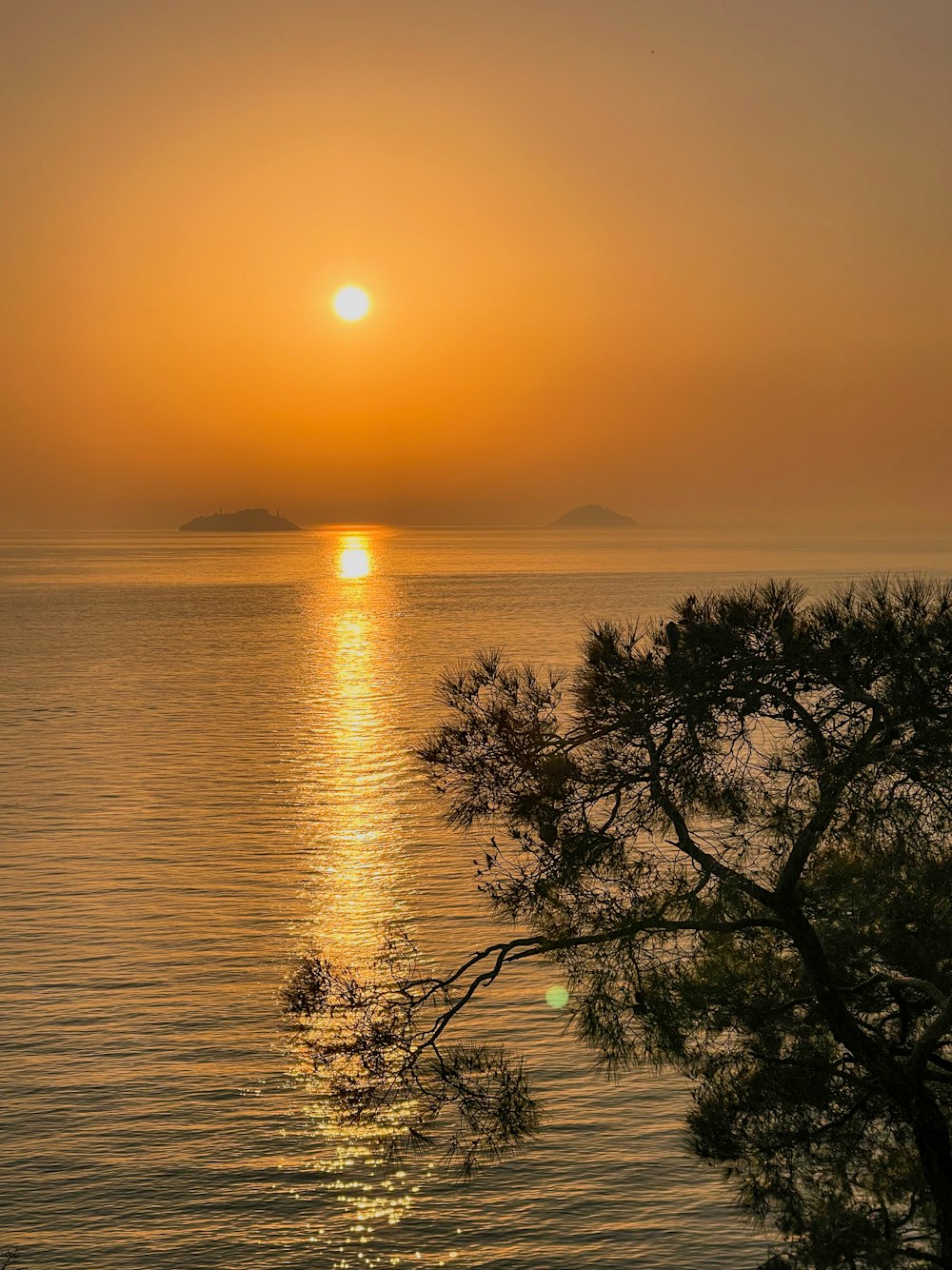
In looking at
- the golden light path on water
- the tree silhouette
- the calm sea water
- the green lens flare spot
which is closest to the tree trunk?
the tree silhouette

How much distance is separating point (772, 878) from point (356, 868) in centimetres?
2721

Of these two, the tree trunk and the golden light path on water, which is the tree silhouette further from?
the golden light path on water

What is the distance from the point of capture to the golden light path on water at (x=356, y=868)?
19.9 meters

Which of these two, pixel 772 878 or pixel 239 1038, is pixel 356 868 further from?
pixel 772 878

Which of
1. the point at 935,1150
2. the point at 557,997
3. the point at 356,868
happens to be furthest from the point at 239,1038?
the point at 935,1150

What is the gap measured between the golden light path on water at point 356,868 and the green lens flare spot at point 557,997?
15.4 feet

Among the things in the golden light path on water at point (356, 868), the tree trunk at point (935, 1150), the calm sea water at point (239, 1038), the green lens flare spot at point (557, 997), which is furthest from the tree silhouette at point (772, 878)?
the green lens flare spot at point (557, 997)

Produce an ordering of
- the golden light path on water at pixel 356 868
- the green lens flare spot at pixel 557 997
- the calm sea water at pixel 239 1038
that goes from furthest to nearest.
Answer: the green lens flare spot at pixel 557 997
the golden light path on water at pixel 356 868
the calm sea water at pixel 239 1038

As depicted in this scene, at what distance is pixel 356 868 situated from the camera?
40.1 metres

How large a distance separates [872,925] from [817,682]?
258 cm

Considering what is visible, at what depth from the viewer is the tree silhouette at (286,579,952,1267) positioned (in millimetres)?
12203

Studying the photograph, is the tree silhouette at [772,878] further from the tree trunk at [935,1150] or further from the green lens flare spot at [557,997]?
the green lens flare spot at [557,997]

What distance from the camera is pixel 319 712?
74.4m

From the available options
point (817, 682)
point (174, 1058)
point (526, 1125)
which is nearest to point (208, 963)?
point (174, 1058)
